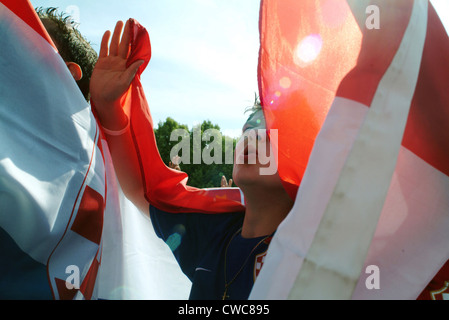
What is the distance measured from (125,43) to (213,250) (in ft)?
4.05

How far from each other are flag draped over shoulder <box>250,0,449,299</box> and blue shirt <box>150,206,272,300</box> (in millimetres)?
450

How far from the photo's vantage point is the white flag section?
1379 mm

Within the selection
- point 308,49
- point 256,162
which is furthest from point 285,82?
point 256,162

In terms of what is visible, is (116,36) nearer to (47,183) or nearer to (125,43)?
(125,43)

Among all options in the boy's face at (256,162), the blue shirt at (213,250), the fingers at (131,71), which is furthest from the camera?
the fingers at (131,71)

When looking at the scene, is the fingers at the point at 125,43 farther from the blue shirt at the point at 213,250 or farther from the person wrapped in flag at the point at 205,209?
the blue shirt at the point at 213,250

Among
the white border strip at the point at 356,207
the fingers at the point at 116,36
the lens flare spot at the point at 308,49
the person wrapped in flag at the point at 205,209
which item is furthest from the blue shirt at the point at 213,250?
the fingers at the point at 116,36

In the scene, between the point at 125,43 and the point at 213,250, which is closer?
the point at 213,250

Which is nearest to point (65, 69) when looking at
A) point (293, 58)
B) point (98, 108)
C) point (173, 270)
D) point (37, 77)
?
point (37, 77)

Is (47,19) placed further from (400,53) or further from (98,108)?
(400,53)

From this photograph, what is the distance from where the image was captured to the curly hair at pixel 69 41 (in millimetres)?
2006

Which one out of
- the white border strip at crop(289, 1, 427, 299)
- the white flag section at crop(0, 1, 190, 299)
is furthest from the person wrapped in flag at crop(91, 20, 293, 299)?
the white border strip at crop(289, 1, 427, 299)

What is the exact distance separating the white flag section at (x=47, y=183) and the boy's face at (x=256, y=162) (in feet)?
2.31

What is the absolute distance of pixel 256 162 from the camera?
1.81m
